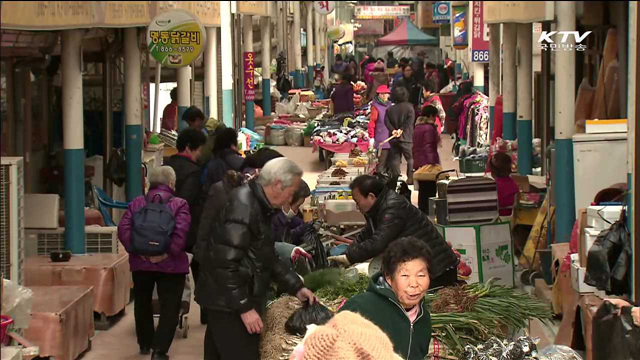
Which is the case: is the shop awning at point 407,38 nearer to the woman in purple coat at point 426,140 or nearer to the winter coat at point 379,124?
the winter coat at point 379,124

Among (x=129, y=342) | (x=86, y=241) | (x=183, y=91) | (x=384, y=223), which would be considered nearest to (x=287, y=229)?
(x=384, y=223)

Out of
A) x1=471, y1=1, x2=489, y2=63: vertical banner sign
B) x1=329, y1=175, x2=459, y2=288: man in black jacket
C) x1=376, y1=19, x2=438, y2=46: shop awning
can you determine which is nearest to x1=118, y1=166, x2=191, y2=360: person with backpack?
x1=329, y1=175, x2=459, y2=288: man in black jacket

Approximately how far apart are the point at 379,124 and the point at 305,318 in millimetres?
12381

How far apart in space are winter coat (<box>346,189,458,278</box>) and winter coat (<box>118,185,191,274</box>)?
140 centimetres

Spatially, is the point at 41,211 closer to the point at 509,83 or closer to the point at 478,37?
the point at 509,83

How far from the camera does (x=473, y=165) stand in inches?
790

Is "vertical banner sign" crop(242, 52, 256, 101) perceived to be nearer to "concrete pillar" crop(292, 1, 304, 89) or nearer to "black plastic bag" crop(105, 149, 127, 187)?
"black plastic bag" crop(105, 149, 127, 187)

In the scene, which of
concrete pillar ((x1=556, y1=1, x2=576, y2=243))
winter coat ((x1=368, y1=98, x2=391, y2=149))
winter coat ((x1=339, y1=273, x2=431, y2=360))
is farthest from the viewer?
winter coat ((x1=368, y1=98, x2=391, y2=149))

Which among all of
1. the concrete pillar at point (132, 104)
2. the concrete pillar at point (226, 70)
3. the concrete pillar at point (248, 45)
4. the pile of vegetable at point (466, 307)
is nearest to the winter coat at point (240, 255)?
the pile of vegetable at point (466, 307)

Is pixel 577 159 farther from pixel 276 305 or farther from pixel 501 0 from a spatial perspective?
pixel 276 305

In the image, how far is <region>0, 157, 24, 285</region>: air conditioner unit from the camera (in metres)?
8.58

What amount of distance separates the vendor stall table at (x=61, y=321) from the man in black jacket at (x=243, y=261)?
89.0 inches

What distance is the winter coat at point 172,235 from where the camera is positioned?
9328 mm

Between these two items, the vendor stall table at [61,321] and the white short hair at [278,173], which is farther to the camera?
the vendor stall table at [61,321]
